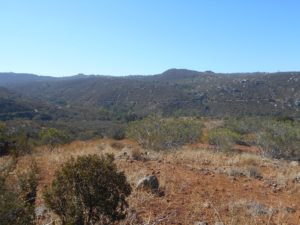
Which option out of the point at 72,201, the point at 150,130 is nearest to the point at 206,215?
the point at 72,201

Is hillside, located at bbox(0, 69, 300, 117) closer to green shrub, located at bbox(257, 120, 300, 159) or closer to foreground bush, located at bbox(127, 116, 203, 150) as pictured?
green shrub, located at bbox(257, 120, 300, 159)

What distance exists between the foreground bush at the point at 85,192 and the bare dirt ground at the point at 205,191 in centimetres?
82

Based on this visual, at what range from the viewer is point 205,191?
8.58 meters

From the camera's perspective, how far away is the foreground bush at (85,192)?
5207 mm

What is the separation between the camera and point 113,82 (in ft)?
478

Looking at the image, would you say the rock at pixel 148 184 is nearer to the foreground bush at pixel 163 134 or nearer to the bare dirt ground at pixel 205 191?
the bare dirt ground at pixel 205 191

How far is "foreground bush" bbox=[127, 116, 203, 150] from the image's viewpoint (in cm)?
2255

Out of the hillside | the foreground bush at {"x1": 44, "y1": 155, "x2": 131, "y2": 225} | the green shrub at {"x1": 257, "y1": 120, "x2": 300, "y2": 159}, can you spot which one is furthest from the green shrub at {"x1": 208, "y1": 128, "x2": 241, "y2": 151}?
the hillside

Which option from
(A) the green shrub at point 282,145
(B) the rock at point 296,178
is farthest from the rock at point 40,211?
(A) the green shrub at point 282,145

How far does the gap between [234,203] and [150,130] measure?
1901 cm

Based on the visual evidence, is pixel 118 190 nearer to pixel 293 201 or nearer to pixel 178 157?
pixel 293 201

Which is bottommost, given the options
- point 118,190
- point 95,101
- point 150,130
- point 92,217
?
point 95,101

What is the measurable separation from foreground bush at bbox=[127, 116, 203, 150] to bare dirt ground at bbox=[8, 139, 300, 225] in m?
9.46

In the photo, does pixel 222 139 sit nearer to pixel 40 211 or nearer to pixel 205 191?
pixel 205 191
